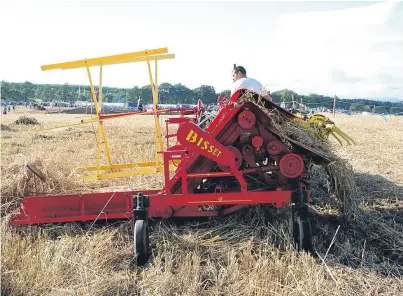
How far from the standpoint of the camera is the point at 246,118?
494 cm

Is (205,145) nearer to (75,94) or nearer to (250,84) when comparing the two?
(250,84)

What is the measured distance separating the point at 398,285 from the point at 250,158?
83.5 inches

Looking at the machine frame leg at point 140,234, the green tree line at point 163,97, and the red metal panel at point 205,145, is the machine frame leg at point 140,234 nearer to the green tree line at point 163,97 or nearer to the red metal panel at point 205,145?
the red metal panel at point 205,145

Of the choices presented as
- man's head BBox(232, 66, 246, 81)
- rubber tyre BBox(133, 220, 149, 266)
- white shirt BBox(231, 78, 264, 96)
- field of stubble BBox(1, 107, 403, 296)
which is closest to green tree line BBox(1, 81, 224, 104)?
man's head BBox(232, 66, 246, 81)

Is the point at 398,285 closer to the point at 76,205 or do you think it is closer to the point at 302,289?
the point at 302,289

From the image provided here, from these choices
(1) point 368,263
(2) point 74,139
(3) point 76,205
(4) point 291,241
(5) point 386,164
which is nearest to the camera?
(1) point 368,263

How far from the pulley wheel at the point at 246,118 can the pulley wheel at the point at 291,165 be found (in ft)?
1.94

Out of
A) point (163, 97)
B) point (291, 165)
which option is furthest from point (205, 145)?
point (163, 97)

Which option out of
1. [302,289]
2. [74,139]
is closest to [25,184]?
[302,289]

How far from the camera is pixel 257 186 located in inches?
217

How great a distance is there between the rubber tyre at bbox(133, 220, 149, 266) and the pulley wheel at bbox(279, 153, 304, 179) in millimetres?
1810

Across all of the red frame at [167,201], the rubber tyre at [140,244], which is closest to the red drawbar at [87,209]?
the red frame at [167,201]

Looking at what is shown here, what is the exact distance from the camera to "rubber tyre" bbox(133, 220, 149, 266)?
15.0 feet

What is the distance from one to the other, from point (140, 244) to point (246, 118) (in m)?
1.93
